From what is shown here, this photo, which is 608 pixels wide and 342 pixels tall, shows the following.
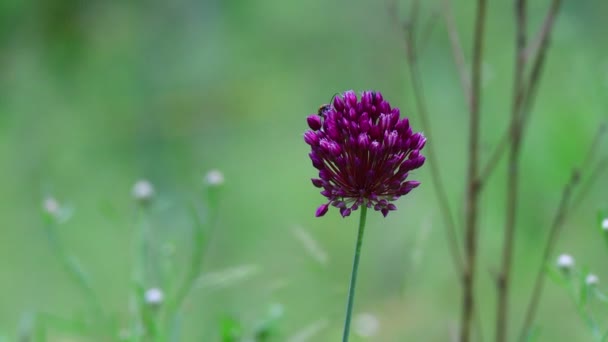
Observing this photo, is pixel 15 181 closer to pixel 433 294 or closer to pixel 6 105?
pixel 6 105

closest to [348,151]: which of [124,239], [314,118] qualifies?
[314,118]

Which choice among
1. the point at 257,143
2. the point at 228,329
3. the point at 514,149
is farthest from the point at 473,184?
the point at 257,143

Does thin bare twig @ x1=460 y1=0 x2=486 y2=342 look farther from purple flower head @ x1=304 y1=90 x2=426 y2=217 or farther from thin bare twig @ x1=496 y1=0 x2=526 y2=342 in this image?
purple flower head @ x1=304 y1=90 x2=426 y2=217

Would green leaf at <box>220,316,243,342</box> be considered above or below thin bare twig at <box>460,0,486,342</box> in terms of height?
below

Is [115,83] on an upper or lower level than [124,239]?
upper

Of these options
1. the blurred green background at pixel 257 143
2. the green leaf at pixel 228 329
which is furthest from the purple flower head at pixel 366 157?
the blurred green background at pixel 257 143

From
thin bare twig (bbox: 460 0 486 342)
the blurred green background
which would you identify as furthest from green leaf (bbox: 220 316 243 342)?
the blurred green background
